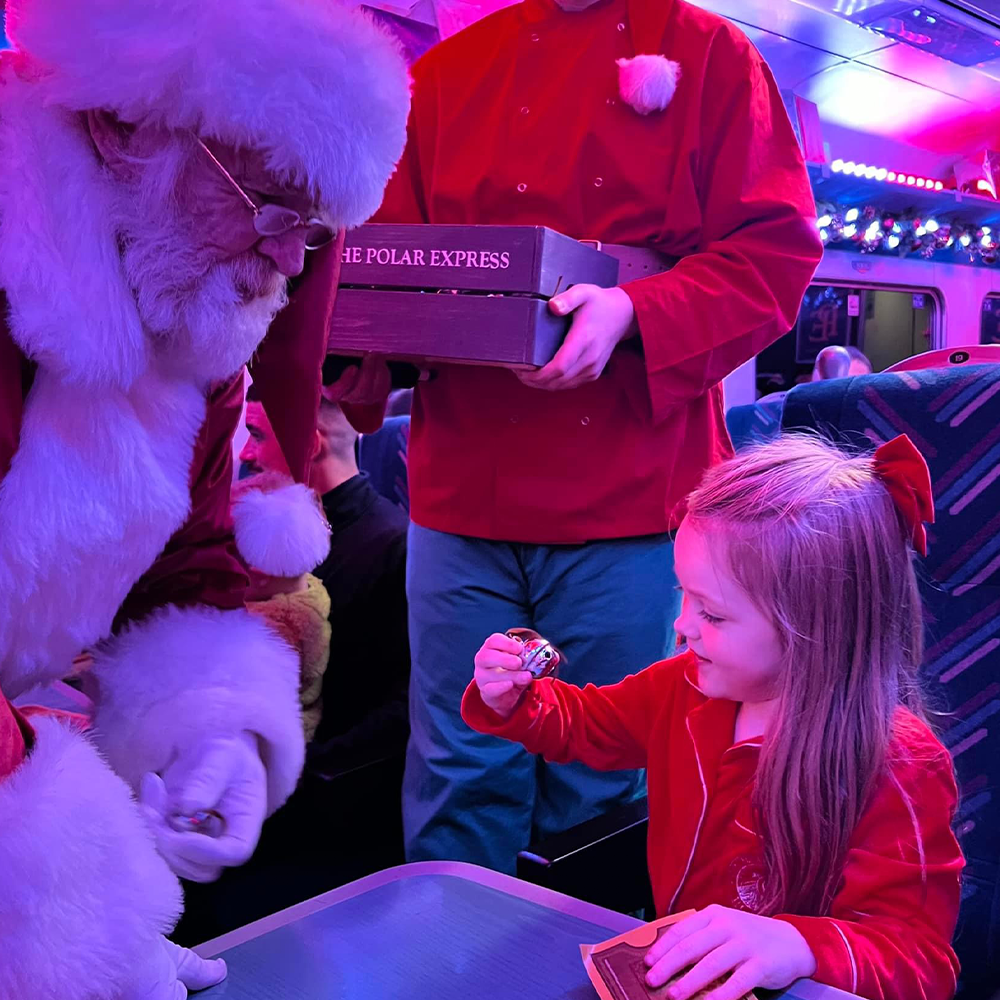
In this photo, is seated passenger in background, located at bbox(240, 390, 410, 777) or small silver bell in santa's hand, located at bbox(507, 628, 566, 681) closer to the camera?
small silver bell in santa's hand, located at bbox(507, 628, 566, 681)

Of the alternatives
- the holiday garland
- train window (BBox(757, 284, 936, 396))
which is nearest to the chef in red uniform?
train window (BBox(757, 284, 936, 396))

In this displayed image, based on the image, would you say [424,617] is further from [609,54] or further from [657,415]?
[609,54]

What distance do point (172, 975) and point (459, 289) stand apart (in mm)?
761

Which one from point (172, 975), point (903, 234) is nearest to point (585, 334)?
point (172, 975)

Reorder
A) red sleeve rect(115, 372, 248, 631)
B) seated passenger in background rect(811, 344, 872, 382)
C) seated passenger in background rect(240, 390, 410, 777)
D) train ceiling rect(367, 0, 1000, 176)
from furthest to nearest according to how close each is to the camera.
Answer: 1. train ceiling rect(367, 0, 1000, 176)
2. seated passenger in background rect(811, 344, 872, 382)
3. seated passenger in background rect(240, 390, 410, 777)
4. red sleeve rect(115, 372, 248, 631)

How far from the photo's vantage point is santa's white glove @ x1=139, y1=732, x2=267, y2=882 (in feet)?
2.48

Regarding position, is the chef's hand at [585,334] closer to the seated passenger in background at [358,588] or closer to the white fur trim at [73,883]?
the white fur trim at [73,883]

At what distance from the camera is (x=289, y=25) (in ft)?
2.26

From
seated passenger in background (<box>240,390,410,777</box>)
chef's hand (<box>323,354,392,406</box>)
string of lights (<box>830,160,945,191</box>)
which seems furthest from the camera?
string of lights (<box>830,160,945,191</box>)

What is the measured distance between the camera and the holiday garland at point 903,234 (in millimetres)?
6703

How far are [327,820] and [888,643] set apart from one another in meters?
1.19

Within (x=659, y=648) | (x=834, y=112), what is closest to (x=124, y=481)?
(x=659, y=648)

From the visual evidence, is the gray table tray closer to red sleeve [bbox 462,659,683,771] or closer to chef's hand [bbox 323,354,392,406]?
red sleeve [bbox 462,659,683,771]

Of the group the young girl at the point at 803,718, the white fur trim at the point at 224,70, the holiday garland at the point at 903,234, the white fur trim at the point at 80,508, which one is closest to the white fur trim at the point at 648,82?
Result: the young girl at the point at 803,718
